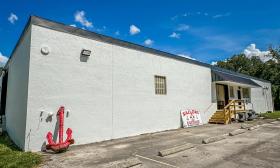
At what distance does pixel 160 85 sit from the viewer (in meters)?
12.2

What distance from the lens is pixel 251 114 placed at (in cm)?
1697

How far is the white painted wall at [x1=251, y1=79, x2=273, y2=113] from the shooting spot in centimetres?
2302

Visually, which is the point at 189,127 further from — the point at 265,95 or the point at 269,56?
the point at 269,56

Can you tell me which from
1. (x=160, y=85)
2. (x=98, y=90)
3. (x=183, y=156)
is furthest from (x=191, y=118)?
(x=183, y=156)

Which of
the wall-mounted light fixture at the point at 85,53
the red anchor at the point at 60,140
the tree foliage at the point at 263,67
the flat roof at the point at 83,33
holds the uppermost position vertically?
the tree foliage at the point at 263,67

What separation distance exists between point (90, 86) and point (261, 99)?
2297cm

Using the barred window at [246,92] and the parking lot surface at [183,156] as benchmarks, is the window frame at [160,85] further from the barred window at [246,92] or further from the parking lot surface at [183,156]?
the barred window at [246,92]

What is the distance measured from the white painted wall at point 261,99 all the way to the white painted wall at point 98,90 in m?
13.8

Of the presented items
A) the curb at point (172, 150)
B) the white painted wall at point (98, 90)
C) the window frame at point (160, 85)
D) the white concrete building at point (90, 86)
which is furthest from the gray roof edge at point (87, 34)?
the curb at point (172, 150)

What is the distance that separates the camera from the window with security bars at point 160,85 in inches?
473

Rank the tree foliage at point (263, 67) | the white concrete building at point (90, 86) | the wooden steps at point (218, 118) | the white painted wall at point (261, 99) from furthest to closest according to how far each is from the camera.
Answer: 1. the tree foliage at point (263, 67)
2. the white painted wall at point (261, 99)
3. the wooden steps at point (218, 118)
4. the white concrete building at point (90, 86)

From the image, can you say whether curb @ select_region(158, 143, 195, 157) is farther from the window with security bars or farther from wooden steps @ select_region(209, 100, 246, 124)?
wooden steps @ select_region(209, 100, 246, 124)

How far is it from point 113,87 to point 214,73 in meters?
9.83

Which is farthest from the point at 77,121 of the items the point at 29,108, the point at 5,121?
the point at 5,121
